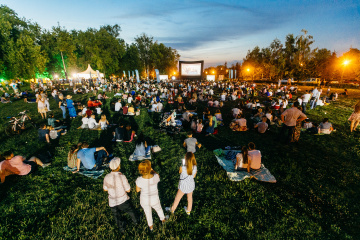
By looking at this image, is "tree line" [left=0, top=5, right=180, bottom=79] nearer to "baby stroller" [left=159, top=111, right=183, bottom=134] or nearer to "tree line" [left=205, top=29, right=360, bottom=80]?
"baby stroller" [left=159, top=111, right=183, bottom=134]

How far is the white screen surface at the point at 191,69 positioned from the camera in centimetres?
3897

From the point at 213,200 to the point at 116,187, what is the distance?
2.59 metres

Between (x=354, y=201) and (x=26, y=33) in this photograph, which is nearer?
(x=354, y=201)

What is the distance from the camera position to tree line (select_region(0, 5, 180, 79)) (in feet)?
65.3

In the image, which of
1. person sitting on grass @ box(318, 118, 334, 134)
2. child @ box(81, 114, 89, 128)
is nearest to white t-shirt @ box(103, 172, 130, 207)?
child @ box(81, 114, 89, 128)

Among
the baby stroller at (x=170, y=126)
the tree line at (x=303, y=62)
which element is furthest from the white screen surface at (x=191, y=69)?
the baby stroller at (x=170, y=126)

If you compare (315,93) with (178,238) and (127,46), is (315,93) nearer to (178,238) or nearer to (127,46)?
(178,238)

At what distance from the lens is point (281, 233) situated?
3.27 meters

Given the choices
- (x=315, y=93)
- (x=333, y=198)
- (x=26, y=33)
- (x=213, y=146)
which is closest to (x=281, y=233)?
(x=333, y=198)

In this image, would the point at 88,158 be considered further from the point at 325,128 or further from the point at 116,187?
the point at 325,128

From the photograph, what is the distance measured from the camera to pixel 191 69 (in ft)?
130

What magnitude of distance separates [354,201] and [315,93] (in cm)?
1272

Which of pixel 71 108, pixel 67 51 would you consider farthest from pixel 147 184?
pixel 67 51

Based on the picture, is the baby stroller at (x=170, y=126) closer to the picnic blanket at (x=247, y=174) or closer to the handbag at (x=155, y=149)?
the handbag at (x=155, y=149)
